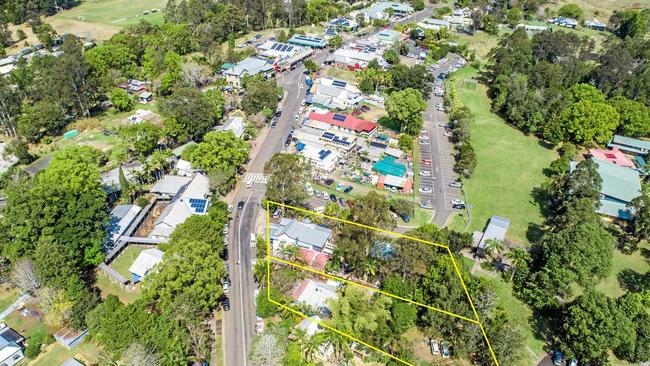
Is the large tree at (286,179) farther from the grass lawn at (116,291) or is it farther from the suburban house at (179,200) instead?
the grass lawn at (116,291)

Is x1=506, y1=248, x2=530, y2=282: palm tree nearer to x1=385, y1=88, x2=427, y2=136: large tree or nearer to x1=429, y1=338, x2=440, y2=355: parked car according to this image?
x1=429, y1=338, x2=440, y2=355: parked car

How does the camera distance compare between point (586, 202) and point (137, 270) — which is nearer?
point (137, 270)

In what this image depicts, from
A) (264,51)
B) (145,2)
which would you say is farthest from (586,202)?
(145,2)

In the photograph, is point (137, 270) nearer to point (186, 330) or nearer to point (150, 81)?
point (186, 330)

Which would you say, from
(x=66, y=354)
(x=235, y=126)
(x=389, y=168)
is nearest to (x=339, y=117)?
(x=389, y=168)

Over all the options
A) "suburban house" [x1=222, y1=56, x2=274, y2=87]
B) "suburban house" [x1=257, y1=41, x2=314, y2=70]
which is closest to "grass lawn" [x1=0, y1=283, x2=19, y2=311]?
"suburban house" [x1=222, y1=56, x2=274, y2=87]

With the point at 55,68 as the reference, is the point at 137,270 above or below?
below

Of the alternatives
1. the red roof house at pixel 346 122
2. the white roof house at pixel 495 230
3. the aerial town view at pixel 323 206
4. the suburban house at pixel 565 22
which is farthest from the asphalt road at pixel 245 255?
the suburban house at pixel 565 22
